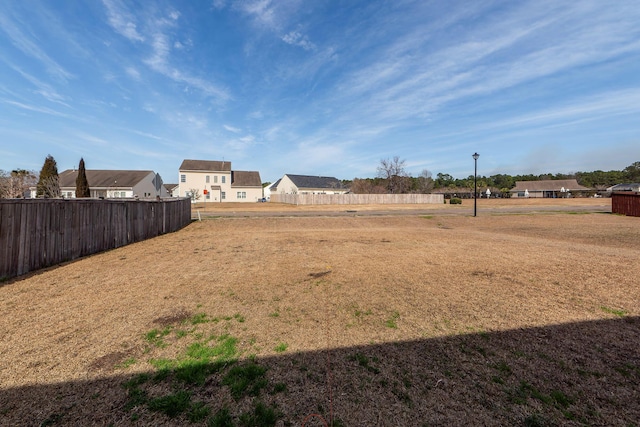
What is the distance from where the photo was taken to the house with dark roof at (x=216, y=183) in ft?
163

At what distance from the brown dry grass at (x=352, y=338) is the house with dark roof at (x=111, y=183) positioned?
41218 millimetres

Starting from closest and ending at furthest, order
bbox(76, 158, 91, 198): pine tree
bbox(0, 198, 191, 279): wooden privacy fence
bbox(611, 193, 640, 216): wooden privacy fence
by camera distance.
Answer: bbox(0, 198, 191, 279): wooden privacy fence → bbox(611, 193, 640, 216): wooden privacy fence → bbox(76, 158, 91, 198): pine tree

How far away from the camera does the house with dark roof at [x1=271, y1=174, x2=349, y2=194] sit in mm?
60806

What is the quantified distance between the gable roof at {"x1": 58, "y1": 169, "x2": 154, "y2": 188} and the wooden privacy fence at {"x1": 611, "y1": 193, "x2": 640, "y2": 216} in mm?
58103

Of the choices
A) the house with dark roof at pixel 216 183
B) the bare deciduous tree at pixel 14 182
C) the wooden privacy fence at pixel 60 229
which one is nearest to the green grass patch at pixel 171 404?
the wooden privacy fence at pixel 60 229

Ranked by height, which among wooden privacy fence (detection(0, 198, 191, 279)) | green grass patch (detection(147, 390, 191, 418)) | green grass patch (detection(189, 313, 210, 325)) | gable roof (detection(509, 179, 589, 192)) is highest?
gable roof (detection(509, 179, 589, 192))

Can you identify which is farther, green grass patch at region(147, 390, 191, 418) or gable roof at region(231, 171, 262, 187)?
gable roof at region(231, 171, 262, 187)

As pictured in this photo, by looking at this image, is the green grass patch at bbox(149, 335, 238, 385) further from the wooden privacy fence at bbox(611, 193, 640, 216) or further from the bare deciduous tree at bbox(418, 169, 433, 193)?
the bare deciduous tree at bbox(418, 169, 433, 193)

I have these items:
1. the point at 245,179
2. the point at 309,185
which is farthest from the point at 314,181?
the point at 245,179

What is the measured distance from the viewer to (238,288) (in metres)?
5.64

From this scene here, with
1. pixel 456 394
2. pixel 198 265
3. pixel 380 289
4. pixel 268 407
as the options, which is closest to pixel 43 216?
pixel 198 265

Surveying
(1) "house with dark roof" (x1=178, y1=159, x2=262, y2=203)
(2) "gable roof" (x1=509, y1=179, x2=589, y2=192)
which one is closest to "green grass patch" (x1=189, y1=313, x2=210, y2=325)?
(1) "house with dark roof" (x1=178, y1=159, x2=262, y2=203)

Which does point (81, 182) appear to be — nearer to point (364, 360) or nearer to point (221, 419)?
point (221, 419)

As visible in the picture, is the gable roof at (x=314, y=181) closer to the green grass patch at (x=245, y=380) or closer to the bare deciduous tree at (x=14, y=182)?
the bare deciduous tree at (x=14, y=182)
